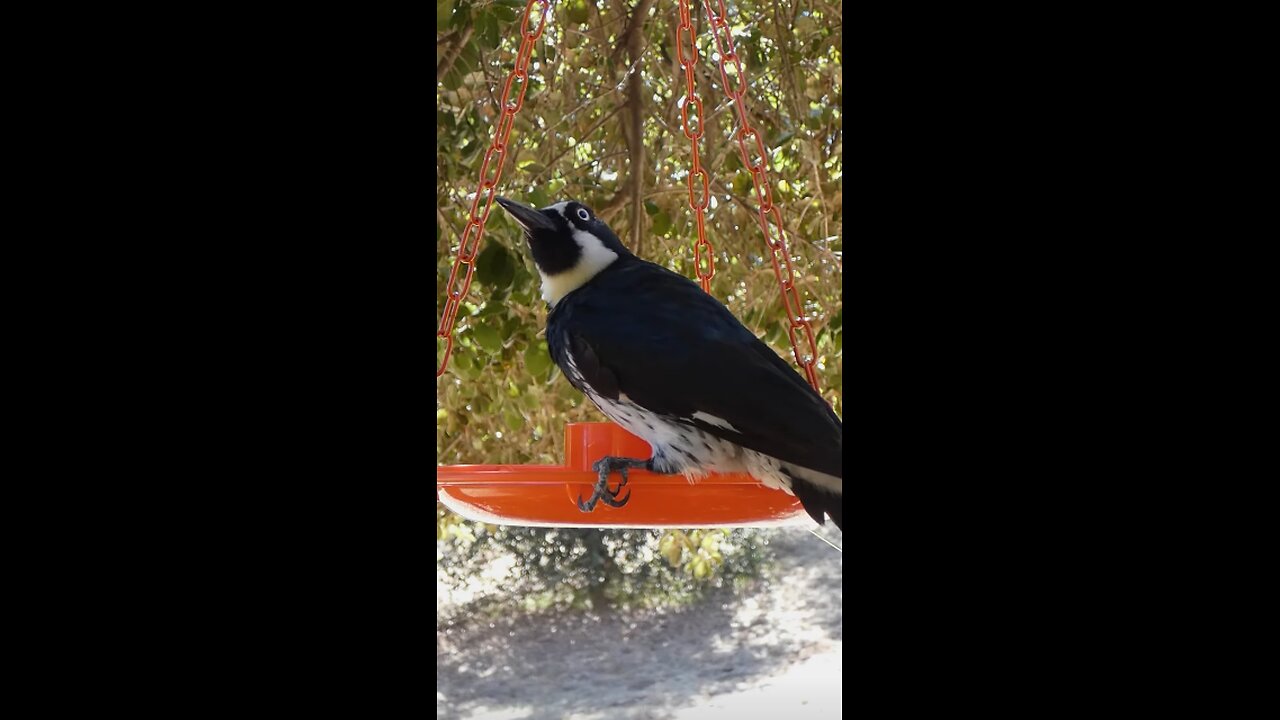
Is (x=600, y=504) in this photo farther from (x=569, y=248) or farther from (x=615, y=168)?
(x=615, y=168)

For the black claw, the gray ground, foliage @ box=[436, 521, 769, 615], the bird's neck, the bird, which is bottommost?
the gray ground

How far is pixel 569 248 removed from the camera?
1.98 meters

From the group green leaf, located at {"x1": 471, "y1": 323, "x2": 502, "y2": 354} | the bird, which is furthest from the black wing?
green leaf, located at {"x1": 471, "y1": 323, "x2": 502, "y2": 354}

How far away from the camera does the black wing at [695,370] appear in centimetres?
153

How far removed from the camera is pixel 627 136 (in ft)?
10.9

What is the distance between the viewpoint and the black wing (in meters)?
1.53

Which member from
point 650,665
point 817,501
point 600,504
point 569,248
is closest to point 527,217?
point 569,248

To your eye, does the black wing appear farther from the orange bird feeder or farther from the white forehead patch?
the white forehead patch

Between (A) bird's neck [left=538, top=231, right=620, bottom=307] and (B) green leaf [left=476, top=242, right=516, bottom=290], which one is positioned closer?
(A) bird's neck [left=538, top=231, right=620, bottom=307]

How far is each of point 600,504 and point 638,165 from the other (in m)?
1.71

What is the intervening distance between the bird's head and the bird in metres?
0.18
